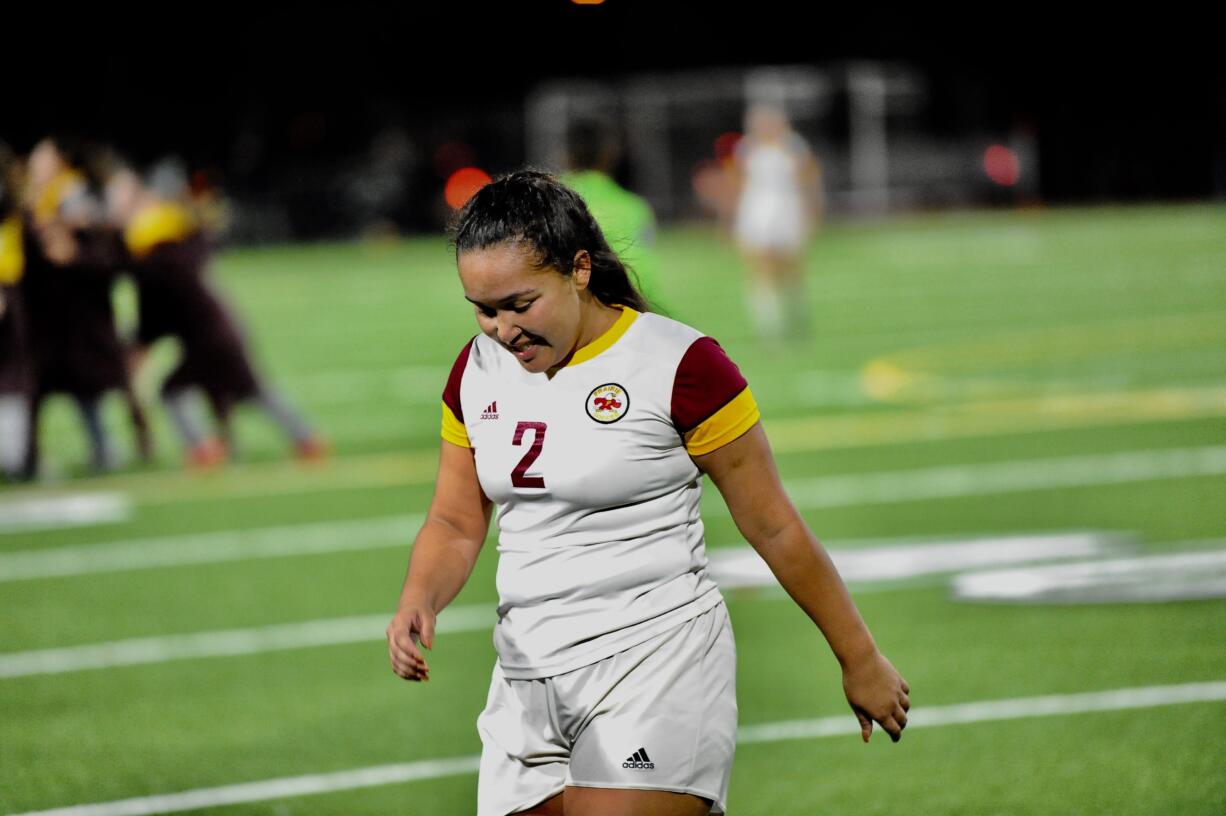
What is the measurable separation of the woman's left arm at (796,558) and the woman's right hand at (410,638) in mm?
747

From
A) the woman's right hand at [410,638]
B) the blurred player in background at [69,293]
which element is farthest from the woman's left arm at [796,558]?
the blurred player in background at [69,293]

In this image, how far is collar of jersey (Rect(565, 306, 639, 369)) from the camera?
4152 millimetres

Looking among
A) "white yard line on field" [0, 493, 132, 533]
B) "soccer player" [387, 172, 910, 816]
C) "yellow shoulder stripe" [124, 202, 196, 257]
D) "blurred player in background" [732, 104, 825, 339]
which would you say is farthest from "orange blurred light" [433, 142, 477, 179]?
"soccer player" [387, 172, 910, 816]

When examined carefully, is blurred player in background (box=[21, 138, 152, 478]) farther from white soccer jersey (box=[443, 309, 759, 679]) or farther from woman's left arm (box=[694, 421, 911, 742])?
woman's left arm (box=[694, 421, 911, 742])

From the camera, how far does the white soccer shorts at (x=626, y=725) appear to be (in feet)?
13.3

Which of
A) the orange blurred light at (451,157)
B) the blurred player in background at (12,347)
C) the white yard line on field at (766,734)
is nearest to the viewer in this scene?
the white yard line on field at (766,734)

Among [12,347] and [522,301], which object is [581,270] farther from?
[12,347]

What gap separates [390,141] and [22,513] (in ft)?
136

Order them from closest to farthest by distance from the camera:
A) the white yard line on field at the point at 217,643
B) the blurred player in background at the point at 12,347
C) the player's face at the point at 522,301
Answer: the player's face at the point at 522,301
the white yard line on field at the point at 217,643
the blurred player in background at the point at 12,347

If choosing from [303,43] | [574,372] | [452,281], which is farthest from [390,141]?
[574,372]

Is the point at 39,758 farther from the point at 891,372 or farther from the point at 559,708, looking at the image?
the point at 891,372

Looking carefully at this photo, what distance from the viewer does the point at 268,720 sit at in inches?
299

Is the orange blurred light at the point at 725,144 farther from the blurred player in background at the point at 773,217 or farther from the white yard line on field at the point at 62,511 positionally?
the white yard line on field at the point at 62,511

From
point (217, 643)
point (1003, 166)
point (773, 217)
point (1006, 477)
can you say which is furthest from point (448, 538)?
point (1003, 166)
